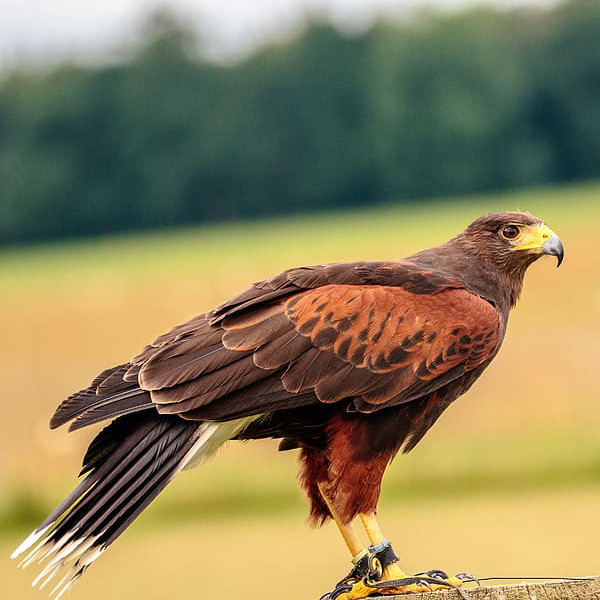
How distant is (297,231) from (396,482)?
155 ft

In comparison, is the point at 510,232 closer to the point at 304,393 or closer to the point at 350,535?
the point at 304,393

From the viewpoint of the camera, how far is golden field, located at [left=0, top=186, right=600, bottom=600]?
12.5 meters

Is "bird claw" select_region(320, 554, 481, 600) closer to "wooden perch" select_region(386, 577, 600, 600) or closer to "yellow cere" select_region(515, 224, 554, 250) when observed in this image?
"wooden perch" select_region(386, 577, 600, 600)

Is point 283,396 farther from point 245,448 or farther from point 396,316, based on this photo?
point 245,448

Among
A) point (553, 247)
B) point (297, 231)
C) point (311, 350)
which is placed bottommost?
point (297, 231)

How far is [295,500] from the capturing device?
15242 millimetres

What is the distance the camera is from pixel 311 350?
5383 mm

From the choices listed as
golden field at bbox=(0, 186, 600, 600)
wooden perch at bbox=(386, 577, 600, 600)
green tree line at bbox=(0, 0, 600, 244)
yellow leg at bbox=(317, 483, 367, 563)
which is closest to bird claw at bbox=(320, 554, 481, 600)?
yellow leg at bbox=(317, 483, 367, 563)

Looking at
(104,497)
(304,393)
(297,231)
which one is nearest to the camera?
(104,497)

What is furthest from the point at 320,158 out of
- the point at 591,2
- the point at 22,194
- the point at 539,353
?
the point at 539,353

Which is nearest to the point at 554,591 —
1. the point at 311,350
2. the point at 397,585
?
the point at 397,585

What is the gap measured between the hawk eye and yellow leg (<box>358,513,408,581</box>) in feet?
5.44

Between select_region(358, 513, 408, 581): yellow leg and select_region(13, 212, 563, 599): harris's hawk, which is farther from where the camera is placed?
select_region(358, 513, 408, 581): yellow leg

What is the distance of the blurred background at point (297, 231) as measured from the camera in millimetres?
14016
